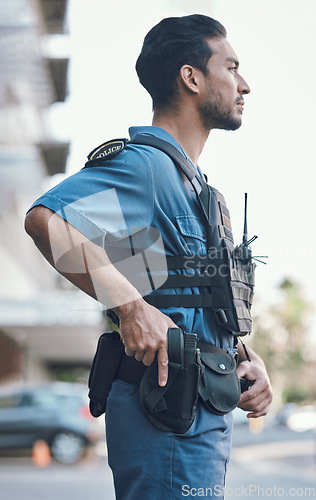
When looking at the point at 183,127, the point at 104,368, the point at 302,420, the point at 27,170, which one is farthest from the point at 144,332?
the point at 302,420

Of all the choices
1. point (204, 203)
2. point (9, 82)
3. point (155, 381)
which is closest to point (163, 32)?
point (204, 203)

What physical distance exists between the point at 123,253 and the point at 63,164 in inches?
583

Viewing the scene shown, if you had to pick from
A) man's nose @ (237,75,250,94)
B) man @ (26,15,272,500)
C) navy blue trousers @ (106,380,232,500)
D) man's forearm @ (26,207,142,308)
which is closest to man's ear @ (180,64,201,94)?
man @ (26,15,272,500)

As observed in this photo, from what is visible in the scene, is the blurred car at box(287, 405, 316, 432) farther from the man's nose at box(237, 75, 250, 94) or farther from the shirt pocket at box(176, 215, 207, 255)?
the shirt pocket at box(176, 215, 207, 255)

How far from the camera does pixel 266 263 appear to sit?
2205 millimetres

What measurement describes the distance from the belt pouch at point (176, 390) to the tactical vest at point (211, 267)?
0.15 metres

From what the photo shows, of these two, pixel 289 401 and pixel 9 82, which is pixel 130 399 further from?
pixel 289 401

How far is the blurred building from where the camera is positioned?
48.3 ft

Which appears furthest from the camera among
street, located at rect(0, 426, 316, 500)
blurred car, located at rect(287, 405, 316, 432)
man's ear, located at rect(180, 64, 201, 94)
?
blurred car, located at rect(287, 405, 316, 432)

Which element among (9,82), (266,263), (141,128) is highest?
(9,82)

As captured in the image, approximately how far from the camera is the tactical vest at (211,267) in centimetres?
191

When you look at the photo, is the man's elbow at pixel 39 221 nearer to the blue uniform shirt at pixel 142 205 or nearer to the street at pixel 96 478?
the blue uniform shirt at pixel 142 205

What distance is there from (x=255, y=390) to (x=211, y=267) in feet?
1.44

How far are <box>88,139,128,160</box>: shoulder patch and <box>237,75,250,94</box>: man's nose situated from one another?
44 cm
